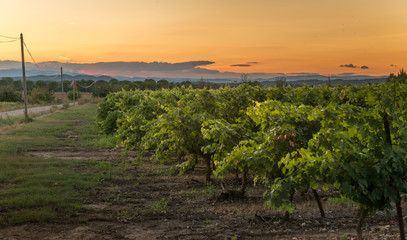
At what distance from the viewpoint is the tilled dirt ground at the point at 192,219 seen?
5555 millimetres

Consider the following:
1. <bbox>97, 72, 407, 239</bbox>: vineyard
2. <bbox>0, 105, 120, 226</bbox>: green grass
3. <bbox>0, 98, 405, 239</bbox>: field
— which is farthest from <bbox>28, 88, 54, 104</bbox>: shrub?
<bbox>97, 72, 407, 239</bbox>: vineyard

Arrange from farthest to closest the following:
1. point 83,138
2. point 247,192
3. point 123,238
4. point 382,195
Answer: point 83,138 → point 247,192 → point 123,238 → point 382,195

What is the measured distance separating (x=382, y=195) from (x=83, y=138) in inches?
642

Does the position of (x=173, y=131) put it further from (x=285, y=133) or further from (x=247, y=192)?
(x=285, y=133)

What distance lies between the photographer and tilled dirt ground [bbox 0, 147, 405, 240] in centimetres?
555

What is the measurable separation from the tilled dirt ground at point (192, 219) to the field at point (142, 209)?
14 millimetres

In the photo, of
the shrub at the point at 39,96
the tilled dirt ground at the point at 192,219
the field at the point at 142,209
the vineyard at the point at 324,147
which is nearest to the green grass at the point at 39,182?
the field at the point at 142,209

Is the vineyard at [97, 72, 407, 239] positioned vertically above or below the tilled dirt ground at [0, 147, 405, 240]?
above

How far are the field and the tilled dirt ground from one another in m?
0.01

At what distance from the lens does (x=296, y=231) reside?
18.2 feet

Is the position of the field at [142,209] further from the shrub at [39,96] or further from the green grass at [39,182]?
the shrub at [39,96]

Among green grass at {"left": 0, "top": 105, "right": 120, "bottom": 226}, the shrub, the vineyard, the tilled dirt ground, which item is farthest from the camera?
the shrub

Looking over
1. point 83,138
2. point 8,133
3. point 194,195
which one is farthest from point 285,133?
point 8,133

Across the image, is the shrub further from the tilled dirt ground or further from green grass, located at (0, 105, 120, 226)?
the tilled dirt ground
